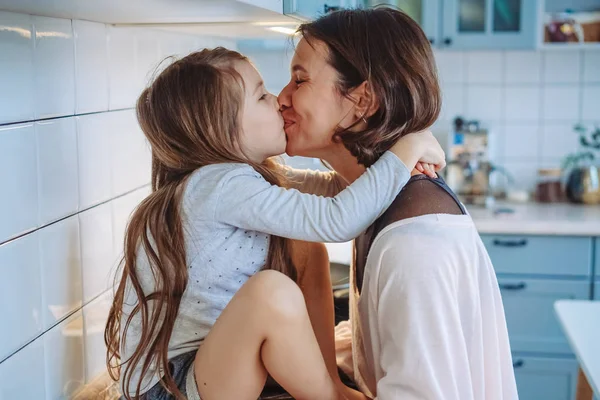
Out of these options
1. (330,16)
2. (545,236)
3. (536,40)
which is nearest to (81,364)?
(330,16)

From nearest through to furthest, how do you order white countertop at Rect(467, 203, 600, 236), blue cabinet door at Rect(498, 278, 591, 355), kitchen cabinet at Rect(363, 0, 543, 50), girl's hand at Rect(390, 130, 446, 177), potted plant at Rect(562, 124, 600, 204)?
girl's hand at Rect(390, 130, 446, 177) < white countertop at Rect(467, 203, 600, 236) < blue cabinet door at Rect(498, 278, 591, 355) < kitchen cabinet at Rect(363, 0, 543, 50) < potted plant at Rect(562, 124, 600, 204)

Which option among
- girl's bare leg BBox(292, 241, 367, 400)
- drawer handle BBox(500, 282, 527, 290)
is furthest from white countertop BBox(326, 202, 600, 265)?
girl's bare leg BBox(292, 241, 367, 400)

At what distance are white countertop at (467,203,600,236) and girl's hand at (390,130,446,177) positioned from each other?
5.58ft

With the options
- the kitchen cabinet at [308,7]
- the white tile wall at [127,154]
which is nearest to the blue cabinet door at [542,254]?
the kitchen cabinet at [308,7]

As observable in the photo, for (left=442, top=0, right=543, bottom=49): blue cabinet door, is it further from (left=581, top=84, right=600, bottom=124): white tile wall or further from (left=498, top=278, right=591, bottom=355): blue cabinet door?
(left=498, top=278, right=591, bottom=355): blue cabinet door

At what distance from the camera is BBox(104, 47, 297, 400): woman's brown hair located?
120 centimetres

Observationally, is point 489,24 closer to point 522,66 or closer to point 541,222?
point 522,66

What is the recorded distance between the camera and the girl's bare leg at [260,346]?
1064mm

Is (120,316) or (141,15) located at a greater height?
(141,15)

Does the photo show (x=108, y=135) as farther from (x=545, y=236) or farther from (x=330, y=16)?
(x=545, y=236)

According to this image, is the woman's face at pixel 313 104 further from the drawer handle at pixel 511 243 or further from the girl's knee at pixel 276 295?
the drawer handle at pixel 511 243

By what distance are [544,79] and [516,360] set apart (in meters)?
1.23

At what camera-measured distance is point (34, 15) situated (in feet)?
3.76

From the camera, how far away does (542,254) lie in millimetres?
3002
